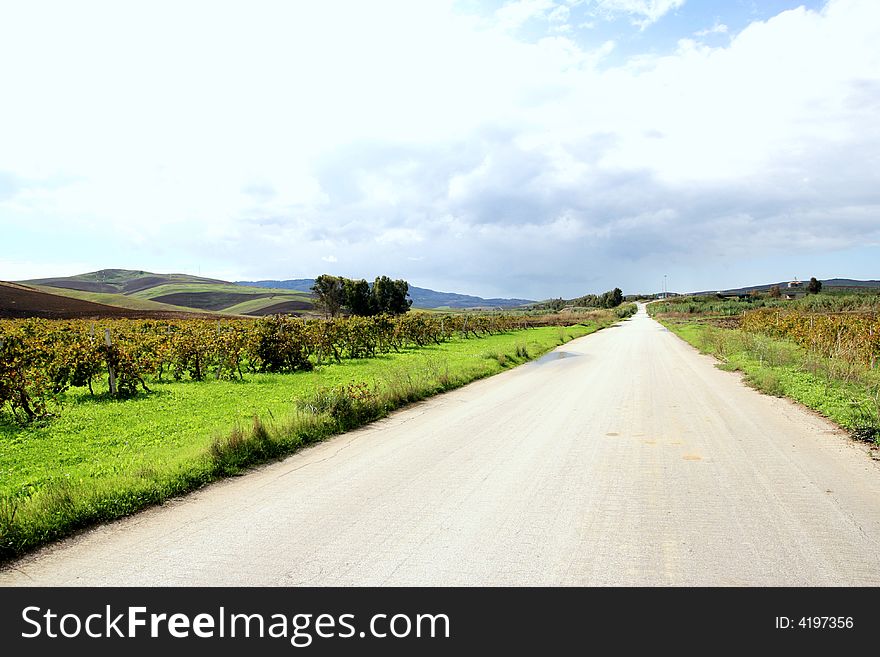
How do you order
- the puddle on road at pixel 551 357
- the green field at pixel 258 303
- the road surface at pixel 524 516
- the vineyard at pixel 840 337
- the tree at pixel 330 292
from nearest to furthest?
1. the road surface at pixel 524 516
2. the vineyard at pixel 840 337
3. the puddle on road at pixel 551 357
4. the tree at pixel 330 292
5. the green field at pixel 258 303

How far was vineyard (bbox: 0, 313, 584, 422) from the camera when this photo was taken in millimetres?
10716

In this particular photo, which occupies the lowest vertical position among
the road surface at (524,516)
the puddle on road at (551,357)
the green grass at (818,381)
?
the puddle on road at (551,357)

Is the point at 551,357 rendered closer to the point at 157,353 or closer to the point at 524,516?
the point at 157,353

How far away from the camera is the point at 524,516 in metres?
4.98

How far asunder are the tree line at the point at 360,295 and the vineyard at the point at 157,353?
5250 cm

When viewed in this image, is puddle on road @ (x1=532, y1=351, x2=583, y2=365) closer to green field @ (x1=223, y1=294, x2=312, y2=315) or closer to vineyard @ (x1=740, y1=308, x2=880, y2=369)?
vineyard @ (x1=740, y1=308, x2=880, y2=369)

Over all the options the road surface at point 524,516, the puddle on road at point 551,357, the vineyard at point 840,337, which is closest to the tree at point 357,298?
the puddle on road at point 551,357

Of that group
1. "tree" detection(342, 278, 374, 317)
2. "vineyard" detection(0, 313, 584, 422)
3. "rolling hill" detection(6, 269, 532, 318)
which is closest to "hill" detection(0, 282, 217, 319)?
"rolling hill" detection(6, 269, 532, 318)

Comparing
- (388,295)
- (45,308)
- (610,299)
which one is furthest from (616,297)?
(45,308)

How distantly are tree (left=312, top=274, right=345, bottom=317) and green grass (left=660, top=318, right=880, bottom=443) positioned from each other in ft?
220

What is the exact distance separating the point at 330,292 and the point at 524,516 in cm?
7989

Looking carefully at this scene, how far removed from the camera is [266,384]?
49.6 feet

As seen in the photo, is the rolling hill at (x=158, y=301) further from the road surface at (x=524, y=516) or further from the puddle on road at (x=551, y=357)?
the road surface at (x=524, y=516)

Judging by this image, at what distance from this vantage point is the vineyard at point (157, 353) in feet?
35.2
